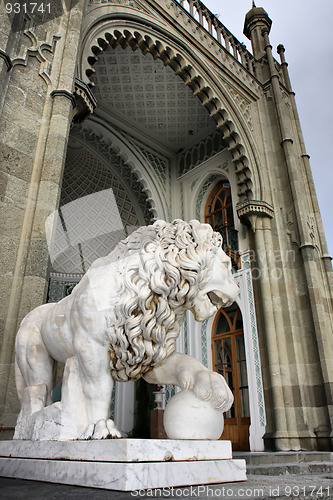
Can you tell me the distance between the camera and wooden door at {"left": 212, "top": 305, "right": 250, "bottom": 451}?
5.75 m

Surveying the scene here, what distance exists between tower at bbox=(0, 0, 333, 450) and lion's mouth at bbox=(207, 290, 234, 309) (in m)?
1.64

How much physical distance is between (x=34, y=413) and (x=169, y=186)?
7198mm

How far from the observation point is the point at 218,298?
4.91 ft

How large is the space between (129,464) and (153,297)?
0.57 meters

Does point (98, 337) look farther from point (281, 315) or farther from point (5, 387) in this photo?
point (281, 315)

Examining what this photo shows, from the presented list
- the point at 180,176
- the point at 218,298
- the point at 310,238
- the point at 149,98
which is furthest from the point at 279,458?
the point at 149,98

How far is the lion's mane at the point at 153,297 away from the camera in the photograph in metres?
1.30

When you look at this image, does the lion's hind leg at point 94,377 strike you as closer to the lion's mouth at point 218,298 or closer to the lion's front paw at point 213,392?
the lion's front paw at point 213,392

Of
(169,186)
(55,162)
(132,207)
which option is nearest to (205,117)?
(169,186)

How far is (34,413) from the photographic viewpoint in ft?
4.48

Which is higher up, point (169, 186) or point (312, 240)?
point (169, 186)

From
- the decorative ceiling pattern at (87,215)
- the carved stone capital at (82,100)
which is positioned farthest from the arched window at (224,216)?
the carved stone capital at (82,100)

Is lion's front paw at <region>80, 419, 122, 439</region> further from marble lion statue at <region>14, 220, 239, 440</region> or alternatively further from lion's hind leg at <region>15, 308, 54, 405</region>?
lion's hind leg at <region>15, 308, 54, 405</region>

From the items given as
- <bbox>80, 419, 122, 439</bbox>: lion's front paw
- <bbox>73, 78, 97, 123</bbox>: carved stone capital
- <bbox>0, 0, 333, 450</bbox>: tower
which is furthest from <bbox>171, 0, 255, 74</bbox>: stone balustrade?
<bbox>80, 419, 122, 439</bbox>: lion's front paw
